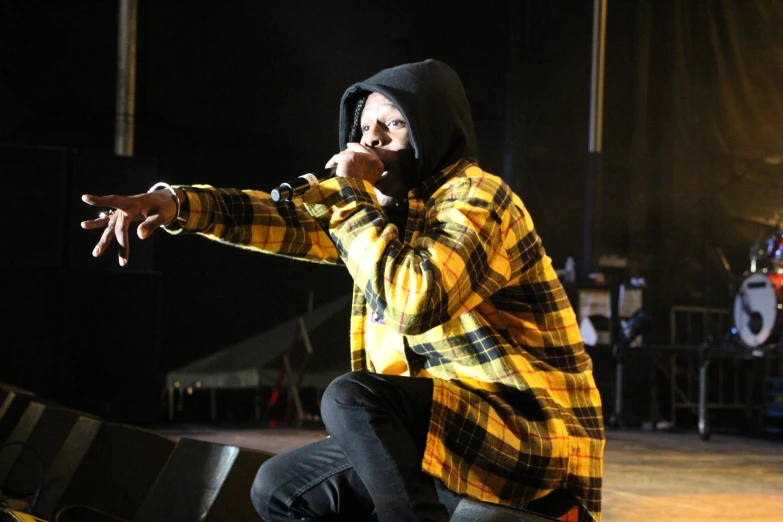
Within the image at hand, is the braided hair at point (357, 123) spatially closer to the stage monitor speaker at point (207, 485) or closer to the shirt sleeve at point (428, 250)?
the shirt sleeve at point (428, 250)

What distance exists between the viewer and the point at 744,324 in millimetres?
7902

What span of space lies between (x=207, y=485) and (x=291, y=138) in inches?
255

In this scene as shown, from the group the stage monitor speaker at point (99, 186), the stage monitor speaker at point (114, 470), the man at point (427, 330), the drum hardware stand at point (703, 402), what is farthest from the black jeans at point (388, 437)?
the drum hardware stand at point (703, 402)

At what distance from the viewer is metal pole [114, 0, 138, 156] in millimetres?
7730

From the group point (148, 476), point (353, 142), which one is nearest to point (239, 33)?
point (148, 476)

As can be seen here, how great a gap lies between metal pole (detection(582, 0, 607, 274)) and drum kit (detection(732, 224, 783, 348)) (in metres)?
1.31

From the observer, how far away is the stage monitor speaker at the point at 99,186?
21.7 feet

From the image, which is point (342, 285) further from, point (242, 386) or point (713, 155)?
point (713, 155)

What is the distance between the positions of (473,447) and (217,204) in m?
0.74

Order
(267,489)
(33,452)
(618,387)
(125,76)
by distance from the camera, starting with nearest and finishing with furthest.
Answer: (267,489)
(33,452)
(125,76)
(618,387)

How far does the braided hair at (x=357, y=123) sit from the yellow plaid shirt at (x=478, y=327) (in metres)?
0.29

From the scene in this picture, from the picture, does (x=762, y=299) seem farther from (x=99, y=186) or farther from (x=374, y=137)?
(x=374, y=137)

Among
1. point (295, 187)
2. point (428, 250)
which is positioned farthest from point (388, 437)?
point (295, 187)

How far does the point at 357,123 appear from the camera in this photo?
2.16 meters
